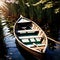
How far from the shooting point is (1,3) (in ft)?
57.8

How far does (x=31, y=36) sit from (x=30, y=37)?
223 mm

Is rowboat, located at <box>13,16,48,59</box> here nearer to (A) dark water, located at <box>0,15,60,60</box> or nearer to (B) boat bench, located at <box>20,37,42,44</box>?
(B) boat bench, located at <box>20,37,42,44</box>

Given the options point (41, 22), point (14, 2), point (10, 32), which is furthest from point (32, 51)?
point (14, 2)

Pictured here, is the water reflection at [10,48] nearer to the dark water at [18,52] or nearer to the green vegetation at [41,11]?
the dark water at [18,52]

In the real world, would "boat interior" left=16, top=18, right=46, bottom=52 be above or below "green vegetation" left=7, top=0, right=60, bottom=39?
below

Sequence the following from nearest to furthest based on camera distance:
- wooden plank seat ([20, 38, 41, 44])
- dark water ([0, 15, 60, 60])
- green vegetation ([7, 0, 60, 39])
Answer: dark water ([0, 15, 60, 60]) < wooden plank seat ([20, 38, 41, 44]) < green vegetation ([7, 0, 60, 39])

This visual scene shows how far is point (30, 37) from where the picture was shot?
12.3 meters

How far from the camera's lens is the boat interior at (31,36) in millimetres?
11175

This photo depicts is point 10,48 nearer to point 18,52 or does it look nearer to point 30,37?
point 18,52

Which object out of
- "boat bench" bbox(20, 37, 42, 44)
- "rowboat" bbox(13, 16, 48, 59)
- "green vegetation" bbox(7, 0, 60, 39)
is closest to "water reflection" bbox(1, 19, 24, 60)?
"rowboat" bbox(13, 16, 48, 59)

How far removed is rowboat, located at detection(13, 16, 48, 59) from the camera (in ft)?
34.8

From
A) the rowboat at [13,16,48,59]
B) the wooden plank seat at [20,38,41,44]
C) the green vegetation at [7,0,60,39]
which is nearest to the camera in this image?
the rowboat at [13,16,48,59]

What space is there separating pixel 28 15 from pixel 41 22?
47.2 inches

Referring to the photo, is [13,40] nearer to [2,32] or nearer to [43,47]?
[2,32]
